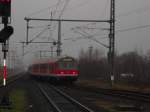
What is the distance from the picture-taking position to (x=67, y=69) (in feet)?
176

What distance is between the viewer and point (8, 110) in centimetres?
2044

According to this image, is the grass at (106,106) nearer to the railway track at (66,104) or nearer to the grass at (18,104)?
the railway track at (66,104)

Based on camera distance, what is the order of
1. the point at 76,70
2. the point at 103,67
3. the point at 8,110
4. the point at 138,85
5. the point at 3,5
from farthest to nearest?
the point at 103,67 → the point at 76,70 → the point at 138,85 → the point at 8,110 → the point at 3,5

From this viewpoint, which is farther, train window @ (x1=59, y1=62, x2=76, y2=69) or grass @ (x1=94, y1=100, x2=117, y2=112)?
train window @ (x1=59, y1=62, x2=76, y2=69)

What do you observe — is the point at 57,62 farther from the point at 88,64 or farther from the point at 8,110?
the point at 8,110

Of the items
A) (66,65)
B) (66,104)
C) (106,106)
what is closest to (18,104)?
(66,104)

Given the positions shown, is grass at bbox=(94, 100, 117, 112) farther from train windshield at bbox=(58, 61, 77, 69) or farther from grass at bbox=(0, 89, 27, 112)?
train windshield at bbox=(58, 61, 77, 69)

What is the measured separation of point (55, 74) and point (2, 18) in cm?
3476

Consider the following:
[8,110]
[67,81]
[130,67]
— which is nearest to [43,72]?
[67,81]

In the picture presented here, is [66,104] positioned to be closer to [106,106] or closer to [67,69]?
[106,106]

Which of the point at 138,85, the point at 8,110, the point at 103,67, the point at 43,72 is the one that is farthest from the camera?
the point at 103,67

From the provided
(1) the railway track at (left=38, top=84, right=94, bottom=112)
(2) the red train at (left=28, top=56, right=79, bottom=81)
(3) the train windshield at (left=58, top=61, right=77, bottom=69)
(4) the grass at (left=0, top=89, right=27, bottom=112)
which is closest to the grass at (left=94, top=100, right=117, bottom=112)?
(1) the railway track at (left=38, top=84, right=94, bottom=112)

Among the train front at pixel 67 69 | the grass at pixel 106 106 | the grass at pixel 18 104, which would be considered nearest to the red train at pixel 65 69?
the train front at pixel 67 69

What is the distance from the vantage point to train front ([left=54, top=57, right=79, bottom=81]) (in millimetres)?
53125
